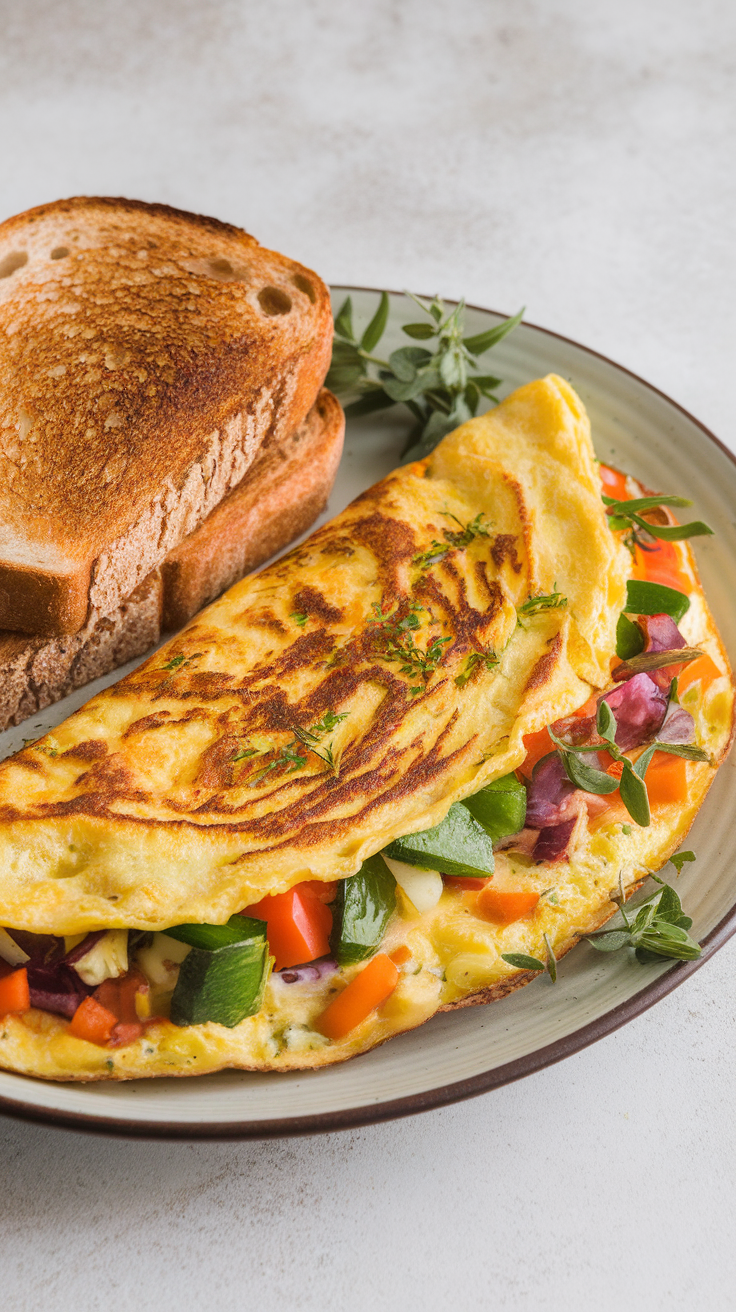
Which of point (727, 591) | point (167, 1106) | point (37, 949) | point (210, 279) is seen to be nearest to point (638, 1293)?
point (167, 1106)

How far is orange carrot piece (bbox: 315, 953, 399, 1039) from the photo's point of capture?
7.63 feet

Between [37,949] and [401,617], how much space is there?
1199mm

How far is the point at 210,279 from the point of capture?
3.76 m

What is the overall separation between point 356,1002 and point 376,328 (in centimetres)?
261

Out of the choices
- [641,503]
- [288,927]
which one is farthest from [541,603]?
[288,927]

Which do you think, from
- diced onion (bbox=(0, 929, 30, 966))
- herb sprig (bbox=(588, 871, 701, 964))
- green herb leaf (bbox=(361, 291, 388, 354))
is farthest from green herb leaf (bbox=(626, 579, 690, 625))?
diced onion (bbox=(0, 929, 30, 966))

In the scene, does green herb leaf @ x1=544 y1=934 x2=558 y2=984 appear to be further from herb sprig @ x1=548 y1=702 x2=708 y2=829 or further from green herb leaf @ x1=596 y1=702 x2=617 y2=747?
green herb leaf @ x1=596 y1=702 x2=617 y2=747

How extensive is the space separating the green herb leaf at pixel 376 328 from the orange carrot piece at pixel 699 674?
176cm

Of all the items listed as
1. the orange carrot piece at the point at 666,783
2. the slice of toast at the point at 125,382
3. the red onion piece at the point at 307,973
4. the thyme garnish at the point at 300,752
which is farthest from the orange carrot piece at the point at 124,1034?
the orange carrot piece at the point at 666,783

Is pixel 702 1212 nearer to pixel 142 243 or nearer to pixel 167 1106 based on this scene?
pixel 167 1106

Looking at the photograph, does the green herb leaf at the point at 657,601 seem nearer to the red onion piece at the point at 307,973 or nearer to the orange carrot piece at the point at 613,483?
the orange carrot piece at the point at 613,483

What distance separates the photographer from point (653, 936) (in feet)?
8.07

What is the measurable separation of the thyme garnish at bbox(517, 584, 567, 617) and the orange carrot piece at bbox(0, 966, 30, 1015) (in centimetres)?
150

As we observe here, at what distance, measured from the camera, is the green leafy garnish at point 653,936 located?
2.44 meters
